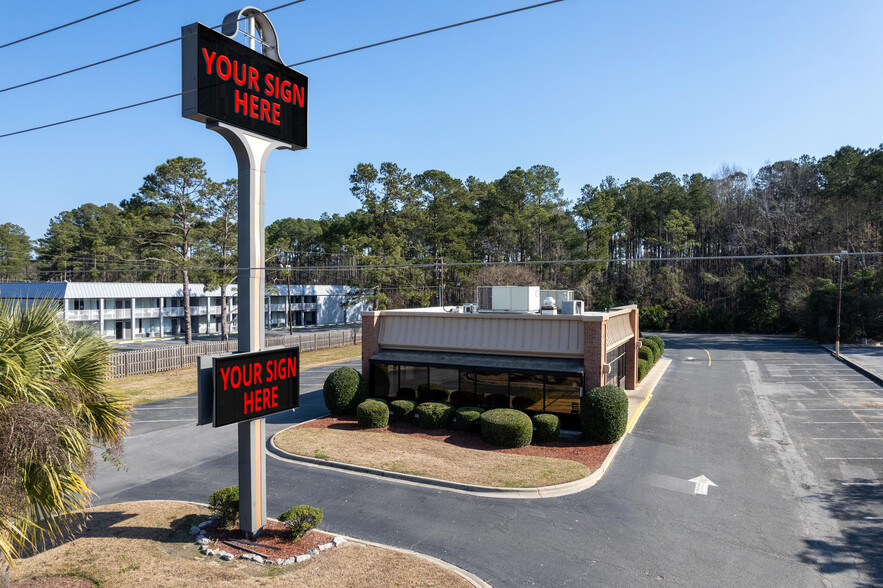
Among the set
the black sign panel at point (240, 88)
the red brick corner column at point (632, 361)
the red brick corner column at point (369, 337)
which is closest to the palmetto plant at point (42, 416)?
the black sign panel at point (240, 88)

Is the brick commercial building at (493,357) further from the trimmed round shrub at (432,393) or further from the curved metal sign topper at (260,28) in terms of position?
the curved metal sign topper at (260,28)

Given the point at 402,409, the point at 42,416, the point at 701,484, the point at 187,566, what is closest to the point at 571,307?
the point at 402,409

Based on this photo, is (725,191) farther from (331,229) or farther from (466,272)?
(331,229)

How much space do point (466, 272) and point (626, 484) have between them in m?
45.3

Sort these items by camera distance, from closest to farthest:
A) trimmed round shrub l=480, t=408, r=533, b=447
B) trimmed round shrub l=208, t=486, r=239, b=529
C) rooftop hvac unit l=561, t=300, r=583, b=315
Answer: trimmed round shrub l=208, t=486, r=239, b=529 < trimmed round shrub l=480, t=408, r=533, b=447 < rooftop hvac unit l=561, t=300, r=583, b=315

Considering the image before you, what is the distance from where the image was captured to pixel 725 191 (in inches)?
2899

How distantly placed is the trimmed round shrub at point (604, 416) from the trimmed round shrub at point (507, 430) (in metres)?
1.91

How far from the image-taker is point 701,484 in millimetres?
13695

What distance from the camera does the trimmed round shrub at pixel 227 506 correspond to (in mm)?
Answer: 10500

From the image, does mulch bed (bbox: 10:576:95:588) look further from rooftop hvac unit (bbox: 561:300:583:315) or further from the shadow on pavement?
rooftop hvac unit (bbox: 561:300:583:315)

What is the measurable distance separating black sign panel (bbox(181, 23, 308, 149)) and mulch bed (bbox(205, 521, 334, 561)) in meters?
7.73

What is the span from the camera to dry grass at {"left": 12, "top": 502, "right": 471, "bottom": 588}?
27.4 ft

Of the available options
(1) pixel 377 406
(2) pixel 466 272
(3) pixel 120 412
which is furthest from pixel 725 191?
(3) pixel 120 412

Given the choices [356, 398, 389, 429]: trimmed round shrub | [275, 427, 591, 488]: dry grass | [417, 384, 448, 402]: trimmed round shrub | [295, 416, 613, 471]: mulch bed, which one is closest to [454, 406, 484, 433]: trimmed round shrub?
[295, 416, 613, 471]: mulch bed
